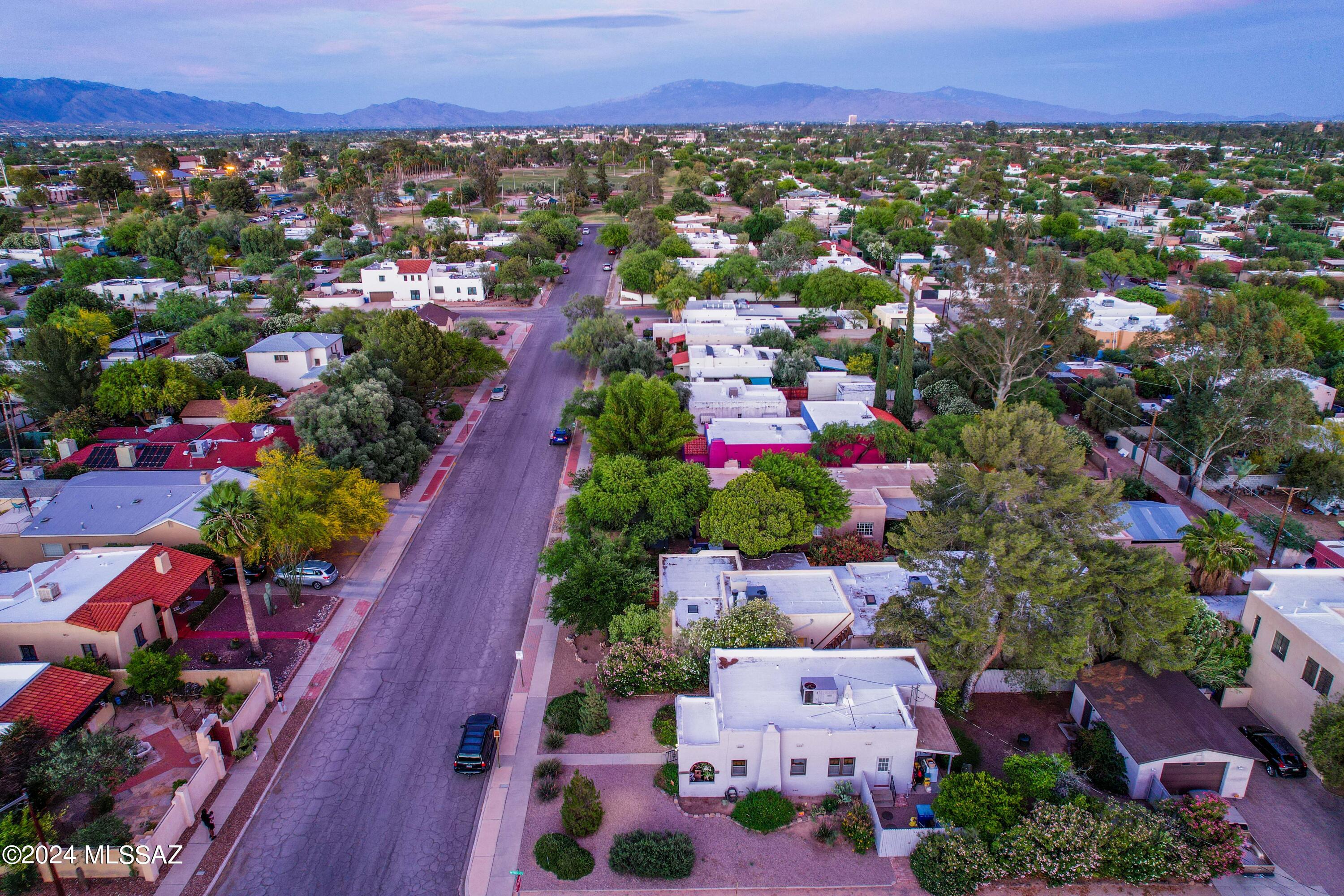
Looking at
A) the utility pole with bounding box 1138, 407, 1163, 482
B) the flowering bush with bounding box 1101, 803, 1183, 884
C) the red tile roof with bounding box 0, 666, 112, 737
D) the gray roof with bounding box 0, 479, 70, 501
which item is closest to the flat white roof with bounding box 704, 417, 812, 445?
the utility pole with bounding box 1138, 407, 1163, 482

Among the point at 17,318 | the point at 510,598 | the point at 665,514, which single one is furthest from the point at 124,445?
the point at 17,318

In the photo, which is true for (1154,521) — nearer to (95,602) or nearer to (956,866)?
(956,866)

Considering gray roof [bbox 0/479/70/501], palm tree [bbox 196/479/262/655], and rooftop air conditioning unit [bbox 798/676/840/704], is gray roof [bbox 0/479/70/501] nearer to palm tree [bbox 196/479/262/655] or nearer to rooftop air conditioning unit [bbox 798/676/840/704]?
palm tree [bbox 196/479/262/655]

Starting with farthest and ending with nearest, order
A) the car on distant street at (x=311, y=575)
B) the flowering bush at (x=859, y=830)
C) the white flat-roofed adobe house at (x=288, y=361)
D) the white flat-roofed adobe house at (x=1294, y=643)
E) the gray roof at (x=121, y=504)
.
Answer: the white flat-roofed adobe house at (x=288, y=361), the gray roof at (x=121, y=504), the car on distant street at (x=311, y=575), the white flat-roofed adobe house at (x=1294, y=643), the flowering bush at (x=859, y=830)

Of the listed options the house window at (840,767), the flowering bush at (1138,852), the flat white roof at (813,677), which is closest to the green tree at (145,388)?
the flat white roof at (813,677)

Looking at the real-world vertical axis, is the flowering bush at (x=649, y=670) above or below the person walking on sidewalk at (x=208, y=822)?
above

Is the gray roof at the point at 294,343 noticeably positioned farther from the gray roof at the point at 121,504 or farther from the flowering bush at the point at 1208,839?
the flowering bush at the point at 1208,839
